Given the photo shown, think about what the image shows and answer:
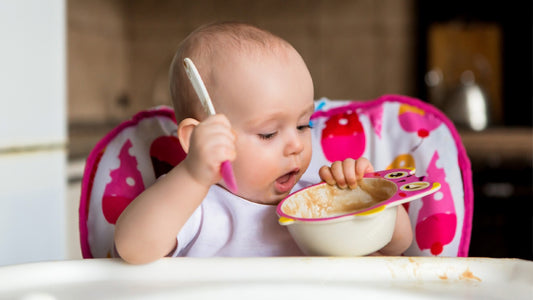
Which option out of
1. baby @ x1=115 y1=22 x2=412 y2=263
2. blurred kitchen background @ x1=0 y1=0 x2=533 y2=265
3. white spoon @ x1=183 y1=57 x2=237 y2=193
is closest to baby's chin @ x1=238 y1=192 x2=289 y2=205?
baby @ x1=115 y1=22 x2=412 y2=263

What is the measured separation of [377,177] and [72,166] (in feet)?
3.99

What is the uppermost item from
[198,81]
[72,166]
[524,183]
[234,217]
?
[198,81]

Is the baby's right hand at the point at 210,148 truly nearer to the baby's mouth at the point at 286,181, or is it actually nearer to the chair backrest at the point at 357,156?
the baby's mouth at the point at 286,181

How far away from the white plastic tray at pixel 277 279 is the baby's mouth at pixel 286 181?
0.19 meters

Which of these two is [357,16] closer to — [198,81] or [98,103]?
[98,103]

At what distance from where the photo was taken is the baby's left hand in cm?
82

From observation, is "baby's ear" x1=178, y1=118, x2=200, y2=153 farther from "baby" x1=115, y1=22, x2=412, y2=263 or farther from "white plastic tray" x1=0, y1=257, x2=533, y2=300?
"white plastic tray" x1=0, y1=257, x2=533, y2=300

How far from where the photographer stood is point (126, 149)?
3.34ft

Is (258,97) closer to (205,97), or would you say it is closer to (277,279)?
(205,97)

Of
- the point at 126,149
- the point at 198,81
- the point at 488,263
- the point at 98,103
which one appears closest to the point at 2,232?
the point at 126,149

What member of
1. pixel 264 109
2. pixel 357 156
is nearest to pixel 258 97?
pixel 264 109

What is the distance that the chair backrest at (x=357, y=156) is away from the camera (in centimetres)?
97

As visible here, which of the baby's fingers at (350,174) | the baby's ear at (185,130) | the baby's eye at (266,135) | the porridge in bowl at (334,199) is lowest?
the porridge in bowl at (334,199)

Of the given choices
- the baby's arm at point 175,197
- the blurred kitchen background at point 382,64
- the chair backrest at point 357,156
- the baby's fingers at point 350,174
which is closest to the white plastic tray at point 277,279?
the baby's arm at point 175,197
